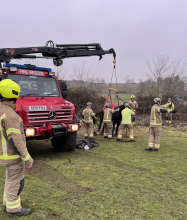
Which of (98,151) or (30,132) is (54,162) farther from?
(98,151)

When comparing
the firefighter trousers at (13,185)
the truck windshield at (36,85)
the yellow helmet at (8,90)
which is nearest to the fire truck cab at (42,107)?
the truck windshield at (36,85)

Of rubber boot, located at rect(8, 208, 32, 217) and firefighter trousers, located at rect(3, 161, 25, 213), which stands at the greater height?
firefighter trousers, located at rect(3, 161, 25, 213)

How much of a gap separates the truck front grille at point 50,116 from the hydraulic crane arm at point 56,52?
255cm

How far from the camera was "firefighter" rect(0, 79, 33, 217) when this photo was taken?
8.78 ft

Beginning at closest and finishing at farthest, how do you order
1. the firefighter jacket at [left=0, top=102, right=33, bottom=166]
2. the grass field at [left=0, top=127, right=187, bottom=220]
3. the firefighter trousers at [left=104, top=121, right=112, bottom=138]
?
the firefighter jacket at [left=0, top=102, right=33, bottom=166] → the grass field at [left=0, top=127, right=187, bottom=220] → the firefighter trousers at [left=104, top=121, right=112, bottom=138]

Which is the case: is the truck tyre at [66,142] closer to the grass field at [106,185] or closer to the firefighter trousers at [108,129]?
the grass field at [106,185]

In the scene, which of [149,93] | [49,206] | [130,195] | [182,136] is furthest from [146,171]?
[149,93]

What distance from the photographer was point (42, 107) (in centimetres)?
535

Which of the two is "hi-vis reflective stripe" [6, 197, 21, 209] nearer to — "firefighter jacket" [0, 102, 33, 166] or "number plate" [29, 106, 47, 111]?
"firefighter jacket" [0, 102, 33, 166]

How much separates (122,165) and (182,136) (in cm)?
548

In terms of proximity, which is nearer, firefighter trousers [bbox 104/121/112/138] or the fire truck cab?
the fire truck cab

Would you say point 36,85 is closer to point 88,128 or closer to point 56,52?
point 56,52

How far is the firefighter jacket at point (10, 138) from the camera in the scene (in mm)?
2666

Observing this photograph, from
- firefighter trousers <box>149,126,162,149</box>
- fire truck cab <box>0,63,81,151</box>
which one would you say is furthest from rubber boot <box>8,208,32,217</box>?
firefighter trousers <box>149,126,162,149</box>
